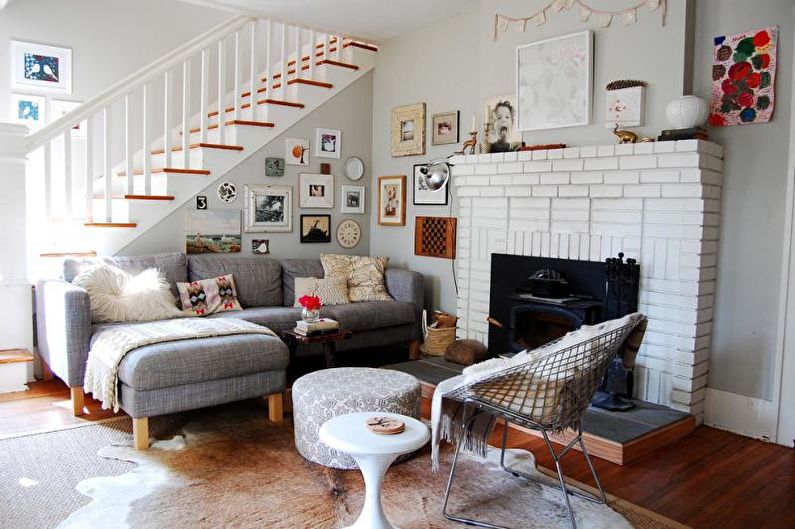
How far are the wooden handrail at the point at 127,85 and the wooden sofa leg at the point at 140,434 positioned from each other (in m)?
2.10

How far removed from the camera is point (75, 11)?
5160mm

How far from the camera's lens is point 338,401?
9.95 feet

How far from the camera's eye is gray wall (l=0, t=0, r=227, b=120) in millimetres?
4895

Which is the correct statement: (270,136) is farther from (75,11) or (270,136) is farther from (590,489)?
(590,489)

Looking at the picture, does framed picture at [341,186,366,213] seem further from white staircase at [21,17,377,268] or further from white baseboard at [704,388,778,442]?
white baseboard at [704,388,778,442]

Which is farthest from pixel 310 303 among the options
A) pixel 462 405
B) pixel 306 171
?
pixel 306 171

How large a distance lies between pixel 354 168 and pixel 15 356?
3159 mm

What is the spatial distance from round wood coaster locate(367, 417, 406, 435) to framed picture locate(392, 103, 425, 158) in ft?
11.1

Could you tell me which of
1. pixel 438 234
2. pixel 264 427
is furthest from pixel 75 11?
pixel 264 427

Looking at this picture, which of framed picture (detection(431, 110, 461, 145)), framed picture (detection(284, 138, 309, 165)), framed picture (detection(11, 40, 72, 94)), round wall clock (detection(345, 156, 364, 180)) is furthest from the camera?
round wall clock (detection(345, 156, 364, 180))

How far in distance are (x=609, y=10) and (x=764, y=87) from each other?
1011 mm

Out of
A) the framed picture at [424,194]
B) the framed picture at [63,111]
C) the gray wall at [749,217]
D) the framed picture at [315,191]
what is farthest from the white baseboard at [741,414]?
the framed picture at [63,111]

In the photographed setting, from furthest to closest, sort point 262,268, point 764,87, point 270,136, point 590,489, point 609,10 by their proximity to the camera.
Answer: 1. point 270,136
2. point 262,268
3. point 609,10
4. point 764,87
5. point 590,489

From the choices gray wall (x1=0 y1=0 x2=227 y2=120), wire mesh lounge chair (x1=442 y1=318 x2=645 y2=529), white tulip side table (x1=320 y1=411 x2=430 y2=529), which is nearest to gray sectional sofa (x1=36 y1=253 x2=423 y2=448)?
white tulip side table (x1=320 y1=411 x2=430 y2=529)
